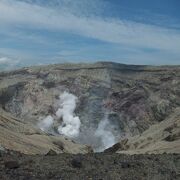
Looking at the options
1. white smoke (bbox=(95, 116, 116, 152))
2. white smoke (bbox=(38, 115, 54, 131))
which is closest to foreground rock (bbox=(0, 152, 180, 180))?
white smoke (bbox=(95, 116, 116, 152))

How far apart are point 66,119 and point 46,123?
703cm

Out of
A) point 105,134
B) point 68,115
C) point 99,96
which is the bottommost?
point 105,134

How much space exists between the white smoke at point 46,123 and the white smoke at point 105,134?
1373 cm

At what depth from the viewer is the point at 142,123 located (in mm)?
125000

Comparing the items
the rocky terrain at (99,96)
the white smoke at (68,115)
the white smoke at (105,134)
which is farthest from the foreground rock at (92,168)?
the white smoke at (68,115)

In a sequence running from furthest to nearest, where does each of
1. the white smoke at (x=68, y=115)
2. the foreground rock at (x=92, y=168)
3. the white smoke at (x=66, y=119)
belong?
the white smoke at (x=68, y=115)
the white smoke at (x=66, y=119)
the foreground rock at (x=92, y=168)

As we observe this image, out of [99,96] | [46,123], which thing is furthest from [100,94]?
[46,123]

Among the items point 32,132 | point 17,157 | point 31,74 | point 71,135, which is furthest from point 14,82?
point 17,157

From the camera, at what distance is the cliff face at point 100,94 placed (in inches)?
4968

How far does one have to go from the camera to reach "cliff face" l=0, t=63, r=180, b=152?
126 meters

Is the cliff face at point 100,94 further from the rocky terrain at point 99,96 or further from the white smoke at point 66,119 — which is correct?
the white smoke at point 66,119

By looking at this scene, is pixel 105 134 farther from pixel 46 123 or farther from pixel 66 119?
pixel 46 123

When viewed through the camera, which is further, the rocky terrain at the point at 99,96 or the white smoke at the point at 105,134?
Result: the rocky terrain at the point at 99,96

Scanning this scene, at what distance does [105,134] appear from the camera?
122312 mm
